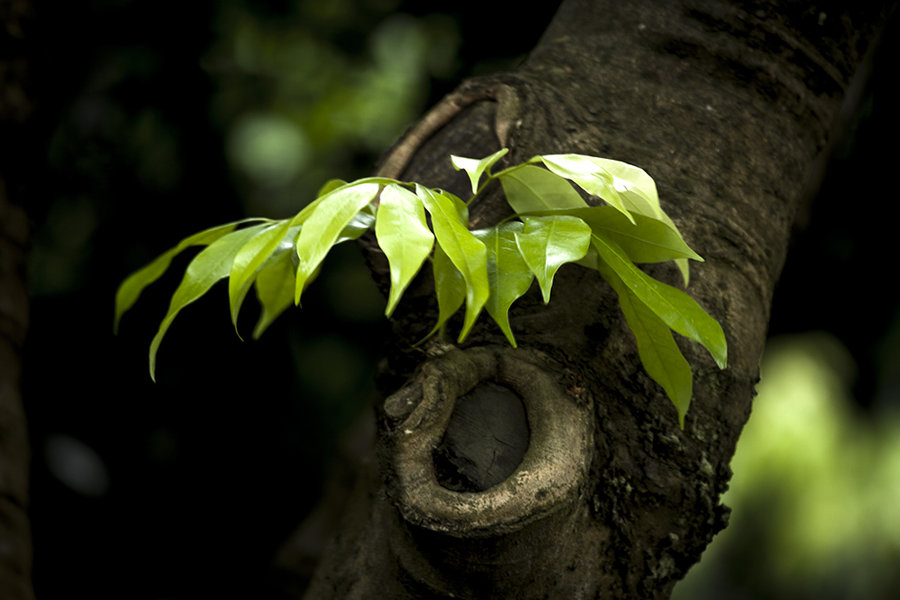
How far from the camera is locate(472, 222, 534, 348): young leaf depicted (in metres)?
0.41

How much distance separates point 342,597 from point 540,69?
0.47m

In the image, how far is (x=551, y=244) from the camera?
411 mm

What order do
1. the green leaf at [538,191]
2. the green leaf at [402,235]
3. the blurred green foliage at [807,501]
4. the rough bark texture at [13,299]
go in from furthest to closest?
the blurred green foliage at [807,501] < the rough bark texture at [13,299] < the green leaf at [538,191] < the green leaf at [402,235]

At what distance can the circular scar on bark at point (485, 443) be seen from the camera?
0.42m

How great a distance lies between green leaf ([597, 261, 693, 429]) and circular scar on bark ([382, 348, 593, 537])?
0.06m

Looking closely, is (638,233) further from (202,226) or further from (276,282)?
(202,226)

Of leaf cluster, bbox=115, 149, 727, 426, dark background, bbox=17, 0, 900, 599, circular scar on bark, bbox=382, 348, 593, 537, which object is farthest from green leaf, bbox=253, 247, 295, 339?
dark background, bbox=17, 0, 900, 599

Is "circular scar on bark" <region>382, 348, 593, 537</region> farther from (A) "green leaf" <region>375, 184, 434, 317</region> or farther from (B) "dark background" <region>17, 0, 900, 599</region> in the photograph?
(B) "dark background" <region>17, 0, 900, 599</region>

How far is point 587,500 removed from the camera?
475mm

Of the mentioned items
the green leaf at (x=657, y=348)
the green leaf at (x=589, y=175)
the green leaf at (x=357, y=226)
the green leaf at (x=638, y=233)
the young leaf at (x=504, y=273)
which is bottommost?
A: the green leaf at (x=657, y=348)

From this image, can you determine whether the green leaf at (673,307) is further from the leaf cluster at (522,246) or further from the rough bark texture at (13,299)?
the rough bark texture at (13,299)

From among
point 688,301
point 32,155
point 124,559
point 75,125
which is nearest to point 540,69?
point 688,301

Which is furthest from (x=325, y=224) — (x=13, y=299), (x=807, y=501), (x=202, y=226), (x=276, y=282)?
(x=807, y=501)

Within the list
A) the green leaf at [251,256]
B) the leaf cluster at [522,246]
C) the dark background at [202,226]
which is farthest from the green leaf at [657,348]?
the dark background at [202,226]
